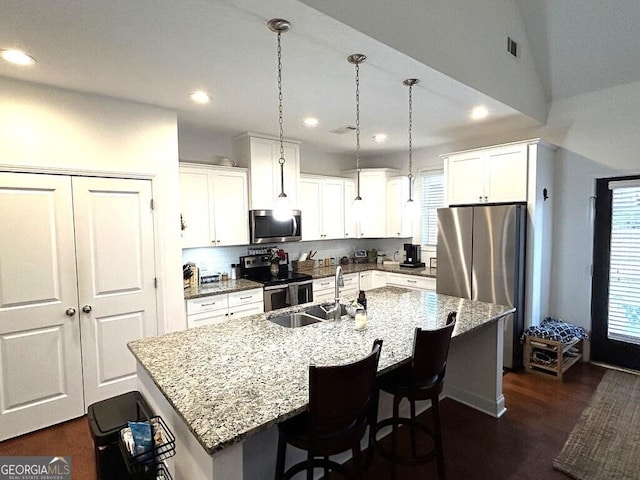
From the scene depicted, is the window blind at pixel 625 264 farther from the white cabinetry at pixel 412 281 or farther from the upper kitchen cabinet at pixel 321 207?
the upper kitchen cabinet at pixel 321 207

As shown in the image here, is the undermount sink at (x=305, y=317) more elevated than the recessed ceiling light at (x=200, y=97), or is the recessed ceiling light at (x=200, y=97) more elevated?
the recessed ceiling light at (x=200, y=97)

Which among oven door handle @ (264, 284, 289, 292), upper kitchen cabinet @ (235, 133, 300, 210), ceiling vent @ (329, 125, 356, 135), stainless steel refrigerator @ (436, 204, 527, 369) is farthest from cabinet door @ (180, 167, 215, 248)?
stainless steel refrigerator @ (436, 204, 527, 369)

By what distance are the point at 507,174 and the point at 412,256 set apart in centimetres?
185

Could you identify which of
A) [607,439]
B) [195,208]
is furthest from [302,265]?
[607,439]

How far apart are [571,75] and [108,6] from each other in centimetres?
413

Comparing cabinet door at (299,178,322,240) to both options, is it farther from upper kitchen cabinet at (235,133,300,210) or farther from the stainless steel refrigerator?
the stainless steel refrigerator

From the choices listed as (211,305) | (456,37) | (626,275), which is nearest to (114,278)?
(211,305)

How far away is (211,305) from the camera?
3543 millimetres

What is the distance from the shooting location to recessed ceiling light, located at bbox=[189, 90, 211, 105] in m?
2.82

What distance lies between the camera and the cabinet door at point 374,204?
5336mm

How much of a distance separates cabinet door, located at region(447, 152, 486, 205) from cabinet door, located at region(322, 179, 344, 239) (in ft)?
5.38

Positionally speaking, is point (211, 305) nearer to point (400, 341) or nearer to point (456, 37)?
point (400, 341)

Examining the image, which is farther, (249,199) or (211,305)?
(249,199)

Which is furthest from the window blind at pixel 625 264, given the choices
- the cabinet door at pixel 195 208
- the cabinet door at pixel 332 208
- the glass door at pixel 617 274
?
the cabinet door at pixel 195 208
